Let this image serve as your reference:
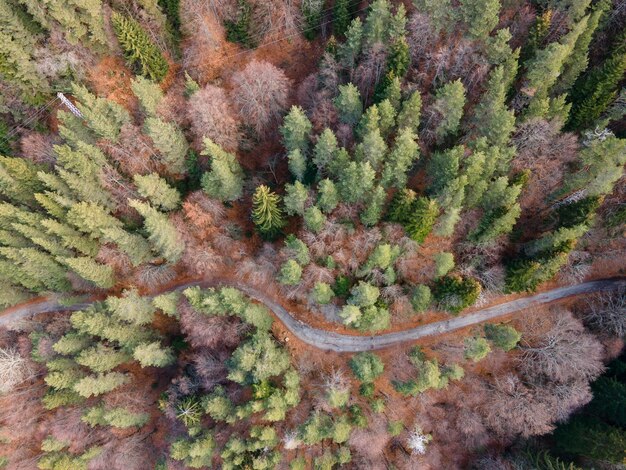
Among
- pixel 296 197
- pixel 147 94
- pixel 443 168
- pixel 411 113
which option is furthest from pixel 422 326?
pixel 147 94

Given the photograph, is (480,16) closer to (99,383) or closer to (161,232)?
(161,232)

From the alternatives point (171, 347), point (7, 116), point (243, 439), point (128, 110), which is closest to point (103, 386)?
point (171, 347)

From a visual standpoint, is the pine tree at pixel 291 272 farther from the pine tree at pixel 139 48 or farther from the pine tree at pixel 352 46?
the pine tree at pixel 139 48

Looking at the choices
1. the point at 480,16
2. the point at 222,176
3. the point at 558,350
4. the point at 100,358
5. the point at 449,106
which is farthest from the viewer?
the point at 100,358

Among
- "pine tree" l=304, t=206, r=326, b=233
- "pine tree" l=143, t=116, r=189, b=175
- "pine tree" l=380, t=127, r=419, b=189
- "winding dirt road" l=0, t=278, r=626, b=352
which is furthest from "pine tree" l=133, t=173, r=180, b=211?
"pine tree" l=380, t=127, r=419, b=189

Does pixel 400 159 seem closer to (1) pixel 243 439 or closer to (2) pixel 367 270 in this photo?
(2) pixel 367 270

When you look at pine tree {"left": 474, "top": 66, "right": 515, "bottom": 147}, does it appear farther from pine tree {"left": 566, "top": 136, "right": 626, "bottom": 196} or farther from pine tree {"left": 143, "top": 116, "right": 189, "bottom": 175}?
pine tree {"left": 143, "top": 116, "right": 189, "bottom": 175}
